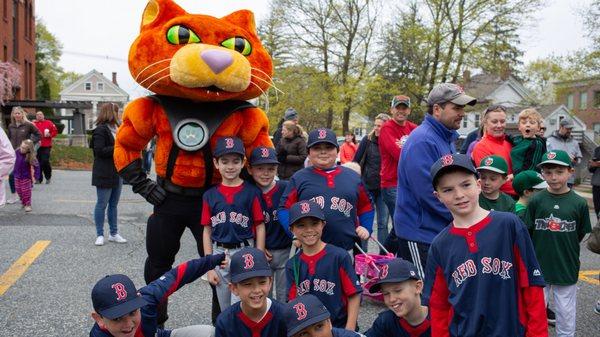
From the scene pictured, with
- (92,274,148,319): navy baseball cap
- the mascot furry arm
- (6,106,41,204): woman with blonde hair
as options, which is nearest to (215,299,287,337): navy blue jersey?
(92,274,148,319): navy baseball cap

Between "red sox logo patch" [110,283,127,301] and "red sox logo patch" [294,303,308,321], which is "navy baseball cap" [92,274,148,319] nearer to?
"red sox logo patch" [110,283,127,301]

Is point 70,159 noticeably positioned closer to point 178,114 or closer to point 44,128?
point 44,128

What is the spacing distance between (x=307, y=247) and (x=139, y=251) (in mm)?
3742

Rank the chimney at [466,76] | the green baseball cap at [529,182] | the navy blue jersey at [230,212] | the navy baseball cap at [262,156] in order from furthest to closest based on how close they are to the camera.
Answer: the chimney at [466,76] → the green baseball cap at [529,182] → the navy baseball cap at [262,156] → the navy blue jersey at [230,212]

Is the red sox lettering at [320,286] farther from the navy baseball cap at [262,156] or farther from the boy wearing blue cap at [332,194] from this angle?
the navy baseball cap at [262,156]

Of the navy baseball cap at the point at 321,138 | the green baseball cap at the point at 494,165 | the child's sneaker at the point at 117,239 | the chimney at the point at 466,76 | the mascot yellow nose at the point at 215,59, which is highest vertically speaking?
the chimney at the point at 466,76

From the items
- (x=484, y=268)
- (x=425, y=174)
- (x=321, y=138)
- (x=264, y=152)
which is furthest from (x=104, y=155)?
(x=484, y=268)

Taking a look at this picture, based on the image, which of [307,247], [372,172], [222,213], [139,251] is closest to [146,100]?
[222,213]

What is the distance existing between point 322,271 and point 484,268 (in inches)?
41.9

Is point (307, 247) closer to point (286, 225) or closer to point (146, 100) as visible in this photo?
point (286, 225)

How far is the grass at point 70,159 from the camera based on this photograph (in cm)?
1978

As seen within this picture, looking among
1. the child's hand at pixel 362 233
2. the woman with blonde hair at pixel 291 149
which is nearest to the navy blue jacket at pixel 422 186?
the child's hand at pixel 362 233

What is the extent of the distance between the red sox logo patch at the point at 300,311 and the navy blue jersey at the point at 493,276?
75 centimetres

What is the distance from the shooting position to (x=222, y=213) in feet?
11.8
